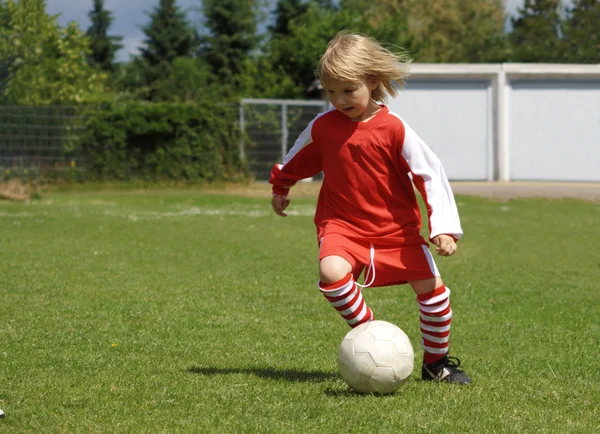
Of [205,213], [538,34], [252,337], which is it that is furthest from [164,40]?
[252,337]

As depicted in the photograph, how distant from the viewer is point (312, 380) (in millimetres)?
5129

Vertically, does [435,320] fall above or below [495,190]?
above

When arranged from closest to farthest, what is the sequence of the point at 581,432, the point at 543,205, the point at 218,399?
the point at 581,432, the point at 218,399, the point at 543,205

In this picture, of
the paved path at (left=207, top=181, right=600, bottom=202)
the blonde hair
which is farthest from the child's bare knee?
the paved path at (left=207, top=181, right=600, bottom=202)

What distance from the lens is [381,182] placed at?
509 centimetres

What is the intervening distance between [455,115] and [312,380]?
25.3m

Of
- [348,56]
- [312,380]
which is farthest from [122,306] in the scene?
[348,56]

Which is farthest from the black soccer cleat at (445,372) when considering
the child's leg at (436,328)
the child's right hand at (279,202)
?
the child's right hand at (279,202)

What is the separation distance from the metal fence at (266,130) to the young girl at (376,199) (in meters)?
21.1

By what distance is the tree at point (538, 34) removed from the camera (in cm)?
4675

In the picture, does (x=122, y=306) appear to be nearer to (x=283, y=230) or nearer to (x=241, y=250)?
(x=241, y=250)

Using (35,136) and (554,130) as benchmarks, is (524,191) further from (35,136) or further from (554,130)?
(35,136)

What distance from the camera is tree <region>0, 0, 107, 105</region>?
27.4m

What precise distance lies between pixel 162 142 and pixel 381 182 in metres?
21.3
